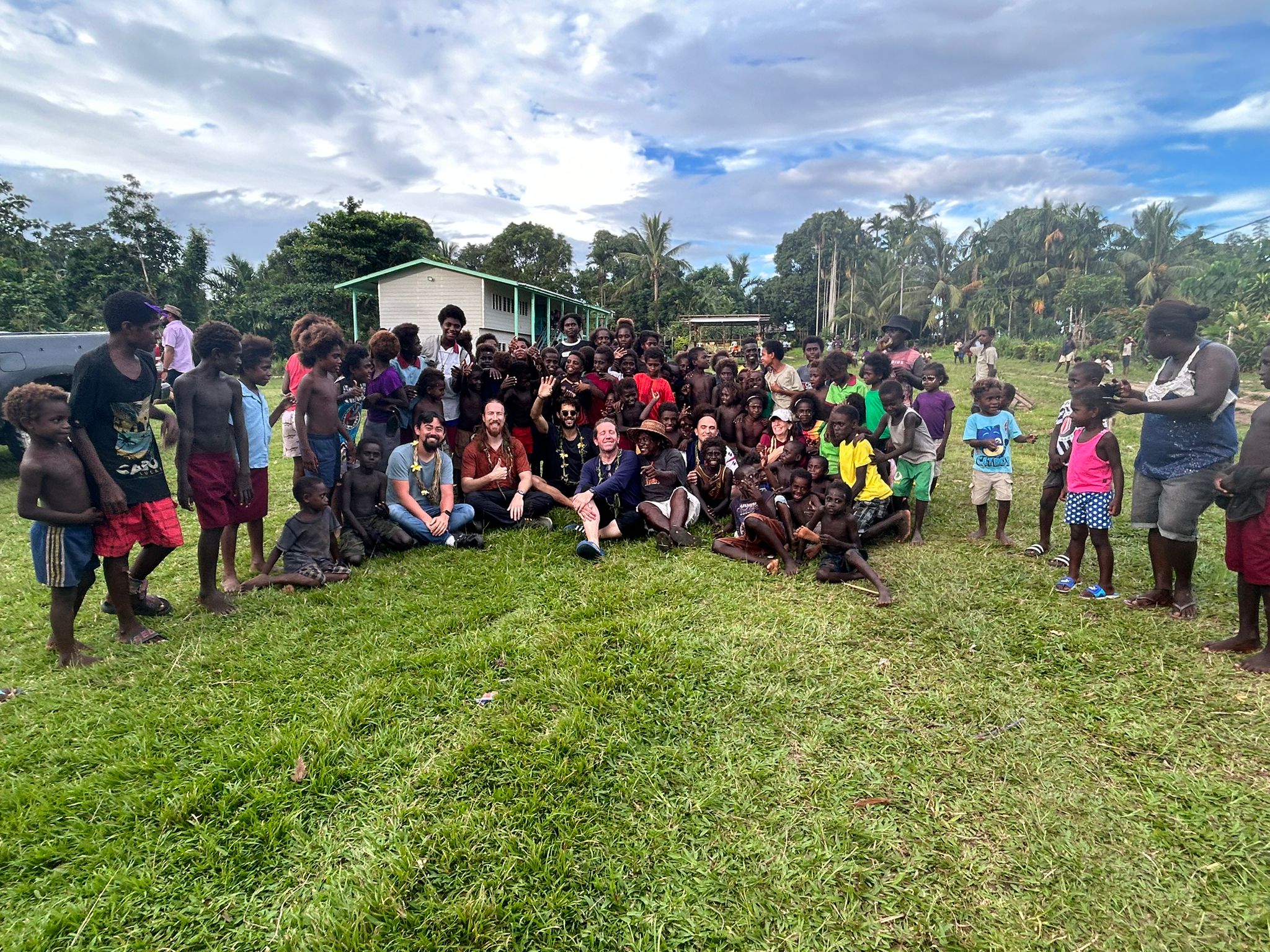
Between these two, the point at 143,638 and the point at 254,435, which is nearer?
the point at 143,638

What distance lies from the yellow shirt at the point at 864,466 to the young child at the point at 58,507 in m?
5.64

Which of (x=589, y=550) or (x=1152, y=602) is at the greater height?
(x=589, y=550)

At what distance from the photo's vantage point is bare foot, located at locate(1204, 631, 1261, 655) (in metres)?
3.80

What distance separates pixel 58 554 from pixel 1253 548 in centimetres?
701

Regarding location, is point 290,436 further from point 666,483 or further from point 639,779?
point 639,779

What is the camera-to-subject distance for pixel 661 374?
25.5 ft

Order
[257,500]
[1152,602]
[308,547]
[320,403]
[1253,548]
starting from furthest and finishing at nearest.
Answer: [320,403] → [308,547] → [257,500] → [1152,602] → [1253,548]

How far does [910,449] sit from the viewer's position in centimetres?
618

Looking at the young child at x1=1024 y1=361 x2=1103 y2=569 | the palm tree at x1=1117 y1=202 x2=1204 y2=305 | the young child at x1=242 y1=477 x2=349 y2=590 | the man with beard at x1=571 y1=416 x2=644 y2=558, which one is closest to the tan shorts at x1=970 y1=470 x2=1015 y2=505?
the young child at x1=1024 y1=361 x2=1103 y2=569

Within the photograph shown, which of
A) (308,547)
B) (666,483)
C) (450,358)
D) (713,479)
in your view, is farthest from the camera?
(450,358)

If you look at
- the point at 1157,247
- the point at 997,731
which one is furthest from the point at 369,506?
the point at 1157,247

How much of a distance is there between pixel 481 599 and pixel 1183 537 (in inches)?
191

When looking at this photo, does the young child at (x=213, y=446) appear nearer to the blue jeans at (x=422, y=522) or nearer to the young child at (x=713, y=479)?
the blue jeans at (x=422, y=522)

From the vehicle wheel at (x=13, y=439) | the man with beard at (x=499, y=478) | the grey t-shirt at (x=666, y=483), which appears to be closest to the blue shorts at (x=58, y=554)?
the man with beard at (x=499, y=478)
